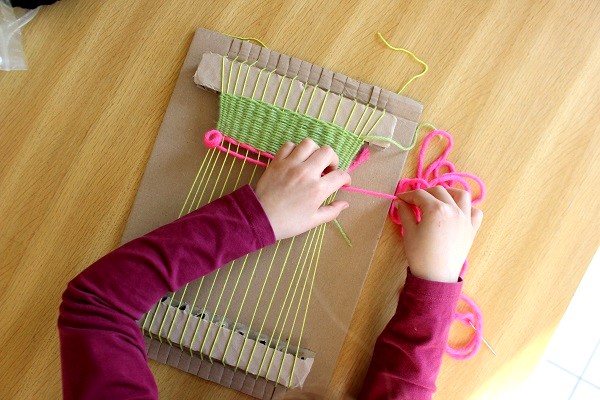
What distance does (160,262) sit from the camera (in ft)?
2.36

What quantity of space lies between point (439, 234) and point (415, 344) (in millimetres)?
162

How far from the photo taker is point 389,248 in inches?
32.8

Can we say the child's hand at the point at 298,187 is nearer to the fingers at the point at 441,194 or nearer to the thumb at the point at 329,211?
the thumb at the point at 329,211

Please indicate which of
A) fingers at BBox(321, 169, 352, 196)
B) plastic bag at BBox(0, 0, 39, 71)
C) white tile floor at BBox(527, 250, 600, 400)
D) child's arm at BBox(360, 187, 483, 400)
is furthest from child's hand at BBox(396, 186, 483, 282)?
plastic bag at BBox(0, 0, 39, 71)

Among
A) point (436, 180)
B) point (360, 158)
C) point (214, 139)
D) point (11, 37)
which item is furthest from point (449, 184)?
point (11, 37)

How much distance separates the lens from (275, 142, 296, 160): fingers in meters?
0.79

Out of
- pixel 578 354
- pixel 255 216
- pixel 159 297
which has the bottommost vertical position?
pixel 578 354

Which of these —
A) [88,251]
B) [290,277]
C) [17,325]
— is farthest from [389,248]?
[17,325]

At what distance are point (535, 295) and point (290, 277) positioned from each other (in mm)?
386

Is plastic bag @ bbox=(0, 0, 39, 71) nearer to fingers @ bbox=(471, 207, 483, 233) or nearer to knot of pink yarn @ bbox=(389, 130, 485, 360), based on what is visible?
knot of pink yarn @ bbox=(389, 130, 485, 360)

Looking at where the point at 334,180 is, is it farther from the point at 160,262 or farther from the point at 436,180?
the point at 160,262

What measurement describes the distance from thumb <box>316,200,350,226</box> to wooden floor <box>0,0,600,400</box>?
0.09 metres

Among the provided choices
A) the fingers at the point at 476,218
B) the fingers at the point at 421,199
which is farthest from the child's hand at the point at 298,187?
the fingers at the point at 476,218

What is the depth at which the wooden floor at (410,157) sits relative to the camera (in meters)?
0.82
